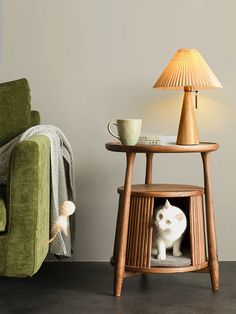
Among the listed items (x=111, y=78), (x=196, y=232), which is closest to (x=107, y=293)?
(x=196, y=232)

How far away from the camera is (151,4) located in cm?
312

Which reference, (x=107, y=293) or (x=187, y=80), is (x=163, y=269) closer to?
(x=107, y=293)

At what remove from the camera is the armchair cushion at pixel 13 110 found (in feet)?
9.37

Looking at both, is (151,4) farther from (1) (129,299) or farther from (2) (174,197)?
(1) (129,299)

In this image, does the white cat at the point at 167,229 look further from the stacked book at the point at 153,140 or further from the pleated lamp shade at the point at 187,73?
the pleated lamp shade at the point at 187,73

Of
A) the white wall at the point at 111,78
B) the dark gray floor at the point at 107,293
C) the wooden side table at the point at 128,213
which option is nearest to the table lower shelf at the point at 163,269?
the wooden side table at the point at 128,213

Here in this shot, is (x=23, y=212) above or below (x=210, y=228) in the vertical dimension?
above

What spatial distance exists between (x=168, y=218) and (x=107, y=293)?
1.33ft

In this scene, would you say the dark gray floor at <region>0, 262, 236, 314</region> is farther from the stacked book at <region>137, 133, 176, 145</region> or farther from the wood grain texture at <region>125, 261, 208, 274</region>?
the stacked book at <region>137, 133, 176, 145</region>

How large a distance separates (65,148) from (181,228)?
26.4 inches

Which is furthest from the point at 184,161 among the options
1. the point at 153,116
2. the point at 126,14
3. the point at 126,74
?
the point at 126,14

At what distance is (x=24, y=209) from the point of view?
231 cm

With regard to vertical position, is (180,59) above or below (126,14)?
below

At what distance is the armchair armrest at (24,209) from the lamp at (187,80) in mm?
643
